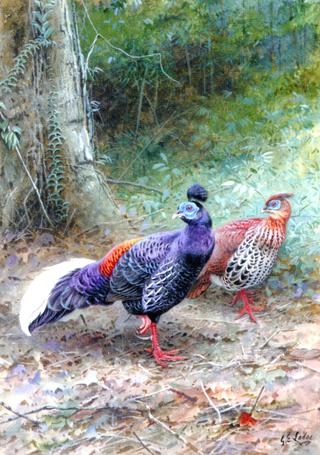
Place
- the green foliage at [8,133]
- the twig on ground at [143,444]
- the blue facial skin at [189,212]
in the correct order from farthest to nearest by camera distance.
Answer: the green foliage at [8,133] → the blue facial skin at [189,212] → the twig on ground at [143,444]

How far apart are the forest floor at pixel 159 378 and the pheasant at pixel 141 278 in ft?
0.20

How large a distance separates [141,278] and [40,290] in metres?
0.39

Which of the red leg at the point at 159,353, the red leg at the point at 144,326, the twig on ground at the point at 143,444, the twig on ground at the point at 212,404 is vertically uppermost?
the red leg at the point at 144,326

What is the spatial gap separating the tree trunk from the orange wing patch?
186mm

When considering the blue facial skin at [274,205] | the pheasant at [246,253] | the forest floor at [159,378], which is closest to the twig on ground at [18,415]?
the forest floor at [159,378]

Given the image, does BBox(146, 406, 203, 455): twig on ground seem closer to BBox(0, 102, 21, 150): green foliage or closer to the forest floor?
the forest floor

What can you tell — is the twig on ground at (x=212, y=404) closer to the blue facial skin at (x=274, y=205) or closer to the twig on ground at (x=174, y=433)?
the twig on ground at (x=174, y=433)

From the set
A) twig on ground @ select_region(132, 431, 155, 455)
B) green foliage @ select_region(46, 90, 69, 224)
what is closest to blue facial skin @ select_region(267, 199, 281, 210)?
green foliage @ select_region(46, 90, 69, 224)

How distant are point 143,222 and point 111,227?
13 cm

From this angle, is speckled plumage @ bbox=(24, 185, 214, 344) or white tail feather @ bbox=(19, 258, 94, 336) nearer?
speckled plumage @ bbox=(24, 185, 214, 344)

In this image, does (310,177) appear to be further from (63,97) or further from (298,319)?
(63,97)

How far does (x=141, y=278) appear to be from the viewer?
2.51m

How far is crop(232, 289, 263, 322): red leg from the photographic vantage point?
2.65 m
